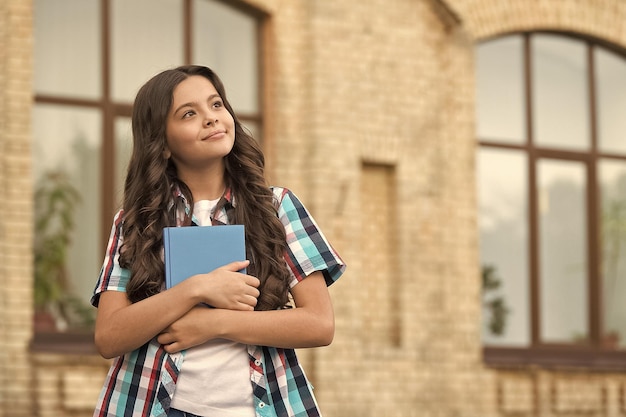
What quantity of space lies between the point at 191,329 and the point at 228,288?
139mm

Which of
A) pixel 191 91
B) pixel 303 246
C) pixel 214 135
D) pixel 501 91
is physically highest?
pixel 501 91

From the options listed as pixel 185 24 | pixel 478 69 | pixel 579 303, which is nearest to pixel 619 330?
pixel 579 303

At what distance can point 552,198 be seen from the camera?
12625 mm

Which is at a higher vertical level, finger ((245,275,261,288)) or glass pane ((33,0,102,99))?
glass pane ((33,0,102,99))

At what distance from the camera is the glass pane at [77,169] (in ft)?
31.5

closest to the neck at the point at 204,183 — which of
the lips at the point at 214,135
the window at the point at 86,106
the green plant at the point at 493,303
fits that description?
the lips at the point at 214,135

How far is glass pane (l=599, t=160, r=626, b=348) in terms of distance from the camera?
1294 cm

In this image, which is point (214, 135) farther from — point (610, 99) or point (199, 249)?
point (610, 99)

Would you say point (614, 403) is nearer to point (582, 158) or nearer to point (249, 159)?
point (582, 158)

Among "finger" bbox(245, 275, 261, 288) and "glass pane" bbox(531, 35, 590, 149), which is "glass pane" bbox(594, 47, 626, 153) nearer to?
"glass pane" bbox(531, 35, 590, 149)

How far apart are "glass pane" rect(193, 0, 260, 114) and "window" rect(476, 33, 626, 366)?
255 centimetres

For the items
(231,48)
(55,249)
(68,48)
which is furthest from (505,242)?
(68,48)

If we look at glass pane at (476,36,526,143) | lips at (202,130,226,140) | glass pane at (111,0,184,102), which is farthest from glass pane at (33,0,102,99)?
lips at (202,130,226,140)

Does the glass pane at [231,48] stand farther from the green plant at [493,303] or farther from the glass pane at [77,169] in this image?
the green plant at [493,303]
